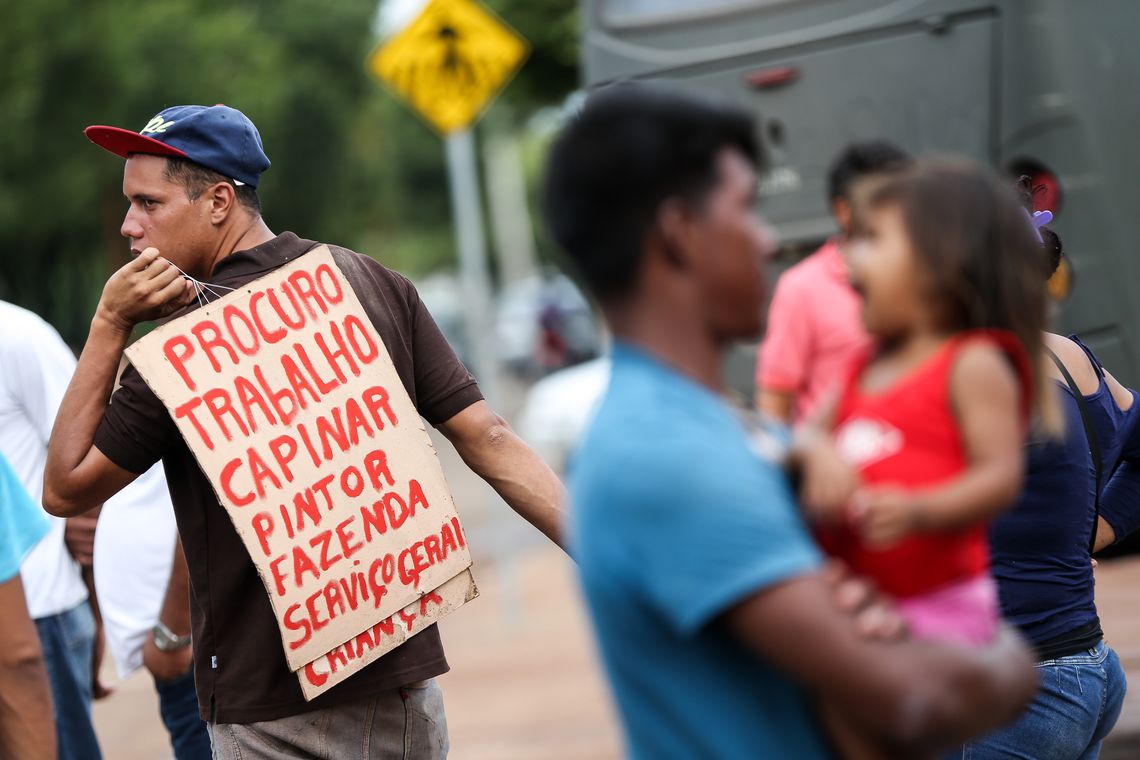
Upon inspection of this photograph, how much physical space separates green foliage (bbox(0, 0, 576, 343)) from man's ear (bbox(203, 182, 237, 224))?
522 inches

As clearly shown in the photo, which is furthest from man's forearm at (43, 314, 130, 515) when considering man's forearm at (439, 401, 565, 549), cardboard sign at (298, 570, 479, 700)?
man's forearm at (439, 401, 565, 549)

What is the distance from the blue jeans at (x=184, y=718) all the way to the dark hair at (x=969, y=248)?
9.92 ft

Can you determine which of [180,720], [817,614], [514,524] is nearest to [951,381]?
[817,614]

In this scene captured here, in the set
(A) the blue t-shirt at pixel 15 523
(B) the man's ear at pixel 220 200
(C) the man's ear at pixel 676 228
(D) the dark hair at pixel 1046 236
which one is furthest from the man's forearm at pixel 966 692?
(A) the blue t-shirt at pixel 15 523

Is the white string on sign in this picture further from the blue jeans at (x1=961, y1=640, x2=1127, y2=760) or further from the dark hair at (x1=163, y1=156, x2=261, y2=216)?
the blue jeans at (x1=961, y1=640, x2=1127, y2=760)

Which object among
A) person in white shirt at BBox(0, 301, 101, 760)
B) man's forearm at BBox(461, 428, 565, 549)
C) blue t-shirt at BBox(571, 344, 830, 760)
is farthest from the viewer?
person in white shirt at BBox(0, 301, 101, 760)

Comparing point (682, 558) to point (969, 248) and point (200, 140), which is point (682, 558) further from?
point (200, 140)

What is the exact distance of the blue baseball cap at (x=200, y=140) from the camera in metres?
3.24

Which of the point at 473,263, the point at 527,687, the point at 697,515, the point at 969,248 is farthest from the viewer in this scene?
the point at 473,263

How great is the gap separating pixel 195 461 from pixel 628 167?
1643mm

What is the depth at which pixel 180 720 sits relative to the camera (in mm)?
4398

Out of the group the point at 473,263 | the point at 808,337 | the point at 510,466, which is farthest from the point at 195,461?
the point at 473,263

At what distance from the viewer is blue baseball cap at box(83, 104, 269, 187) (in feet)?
10.6

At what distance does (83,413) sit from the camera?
3.13 m
